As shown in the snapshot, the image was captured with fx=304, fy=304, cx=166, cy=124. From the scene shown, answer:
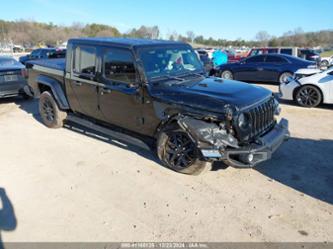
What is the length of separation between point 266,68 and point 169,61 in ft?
32.6

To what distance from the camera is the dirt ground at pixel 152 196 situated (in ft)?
10.8

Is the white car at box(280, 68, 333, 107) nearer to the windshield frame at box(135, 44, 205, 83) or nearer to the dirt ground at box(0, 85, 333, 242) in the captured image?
the dirt ground at box(0, 85, 333, 242)

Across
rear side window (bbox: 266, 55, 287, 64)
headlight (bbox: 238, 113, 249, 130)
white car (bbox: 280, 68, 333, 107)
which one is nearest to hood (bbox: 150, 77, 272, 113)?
headlight (bbox: 238, 113, 249, 130)

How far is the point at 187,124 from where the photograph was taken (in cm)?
418

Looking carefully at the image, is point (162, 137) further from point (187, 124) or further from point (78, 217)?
point (78, 217)

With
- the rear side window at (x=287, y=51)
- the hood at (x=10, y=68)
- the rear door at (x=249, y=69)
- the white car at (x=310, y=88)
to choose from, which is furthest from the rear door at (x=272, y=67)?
the hood at (x=10, y=68)

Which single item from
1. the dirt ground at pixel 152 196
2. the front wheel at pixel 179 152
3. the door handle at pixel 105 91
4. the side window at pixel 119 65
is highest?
the side window at pixel 119 65

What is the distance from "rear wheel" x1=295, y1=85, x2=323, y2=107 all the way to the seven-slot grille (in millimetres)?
4512

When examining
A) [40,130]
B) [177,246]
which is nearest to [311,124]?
[177,246]

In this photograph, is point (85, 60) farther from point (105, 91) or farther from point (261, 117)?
point (261, 117)

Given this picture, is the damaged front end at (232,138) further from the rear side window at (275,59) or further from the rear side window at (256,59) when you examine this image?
the rear side window at (256,59)

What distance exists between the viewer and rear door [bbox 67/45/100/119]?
18.0 feet

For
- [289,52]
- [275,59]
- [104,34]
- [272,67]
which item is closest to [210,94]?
[272,67]

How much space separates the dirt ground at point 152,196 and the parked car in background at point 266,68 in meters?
8.15
